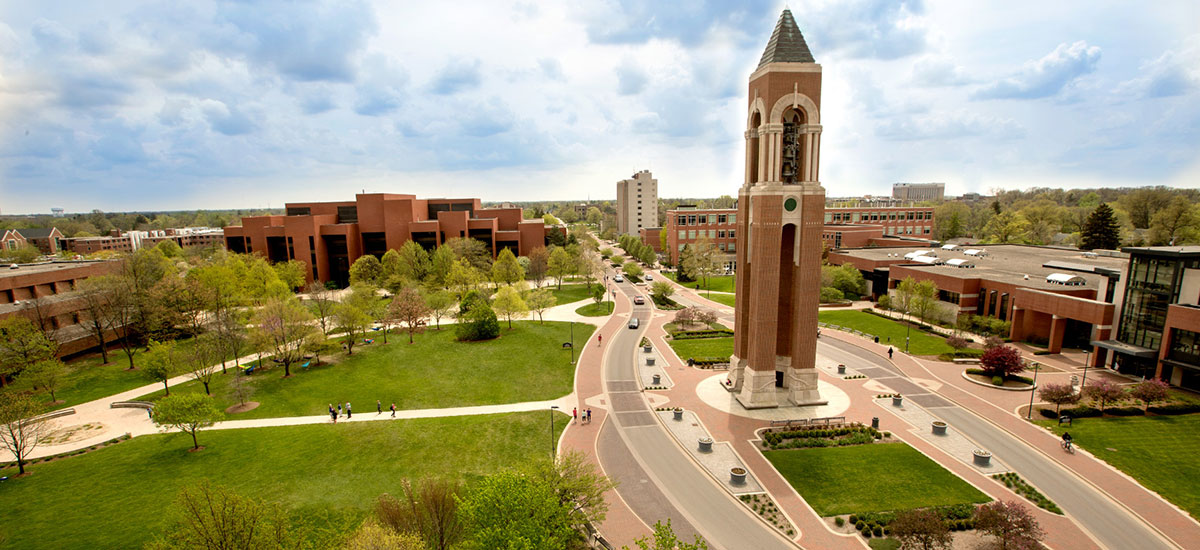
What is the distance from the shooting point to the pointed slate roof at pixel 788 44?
30.9 metres

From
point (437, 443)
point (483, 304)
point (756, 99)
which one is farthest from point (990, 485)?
point (483, 304)

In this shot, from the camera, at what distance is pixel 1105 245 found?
254 ft

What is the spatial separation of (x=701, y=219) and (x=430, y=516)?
299 feet

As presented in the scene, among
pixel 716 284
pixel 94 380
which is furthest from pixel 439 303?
pixel 716 284

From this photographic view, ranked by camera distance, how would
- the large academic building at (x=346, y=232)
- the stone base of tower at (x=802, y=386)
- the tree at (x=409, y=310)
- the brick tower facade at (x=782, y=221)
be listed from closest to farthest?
the brick tower facade at (x=782, y=221) → the stone base of tower at (x=802, y=386) → the tree at (x=409, y=310) → the large academic building at (x=346, y=232)

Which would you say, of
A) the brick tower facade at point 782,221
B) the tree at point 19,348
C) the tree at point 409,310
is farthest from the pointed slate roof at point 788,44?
the tree at point 19,348

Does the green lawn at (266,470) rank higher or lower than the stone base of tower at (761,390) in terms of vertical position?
lower

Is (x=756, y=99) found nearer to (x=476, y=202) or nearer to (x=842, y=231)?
(x=842, y=231)

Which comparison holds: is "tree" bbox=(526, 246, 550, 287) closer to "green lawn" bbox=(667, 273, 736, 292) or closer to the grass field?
"green lawn" bbox=(667, 273, 736, 292)

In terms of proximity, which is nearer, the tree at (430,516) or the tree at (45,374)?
the tree at (430,516)

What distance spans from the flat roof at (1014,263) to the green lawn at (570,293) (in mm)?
43843

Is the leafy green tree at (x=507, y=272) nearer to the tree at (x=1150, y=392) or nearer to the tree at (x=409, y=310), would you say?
the tree at (x=409, y=310)

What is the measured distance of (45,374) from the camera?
3453 centimetres

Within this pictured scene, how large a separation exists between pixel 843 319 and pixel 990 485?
3732 cm
